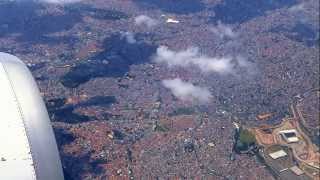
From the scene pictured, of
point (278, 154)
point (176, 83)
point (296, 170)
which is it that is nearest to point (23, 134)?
point (296, 170)

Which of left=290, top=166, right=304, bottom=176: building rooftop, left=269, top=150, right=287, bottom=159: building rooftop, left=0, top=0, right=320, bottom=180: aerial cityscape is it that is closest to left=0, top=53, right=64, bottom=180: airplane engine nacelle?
left=0, top=0, right=320, bottom=180: aerial cityscape

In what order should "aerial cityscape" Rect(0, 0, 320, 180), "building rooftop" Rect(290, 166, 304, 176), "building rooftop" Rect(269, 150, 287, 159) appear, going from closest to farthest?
"aerial cityscape" Rect(0, 0, 320, 180) < "building rooftop" Rect(290, 166, 304, 176) < "building rooftop" Rect(269, 150, 287, 159)

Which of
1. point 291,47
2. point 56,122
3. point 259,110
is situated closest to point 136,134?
point 56,122

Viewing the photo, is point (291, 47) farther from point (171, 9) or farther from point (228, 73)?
point (171, 9)

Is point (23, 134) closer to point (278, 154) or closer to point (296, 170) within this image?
point (296, 170)

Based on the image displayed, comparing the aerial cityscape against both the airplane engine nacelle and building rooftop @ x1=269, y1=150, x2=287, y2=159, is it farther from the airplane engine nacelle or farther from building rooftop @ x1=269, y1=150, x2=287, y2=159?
the airplane engine nacelle

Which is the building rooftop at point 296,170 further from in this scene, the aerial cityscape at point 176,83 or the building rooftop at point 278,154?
the building rooftop at point 278,154
